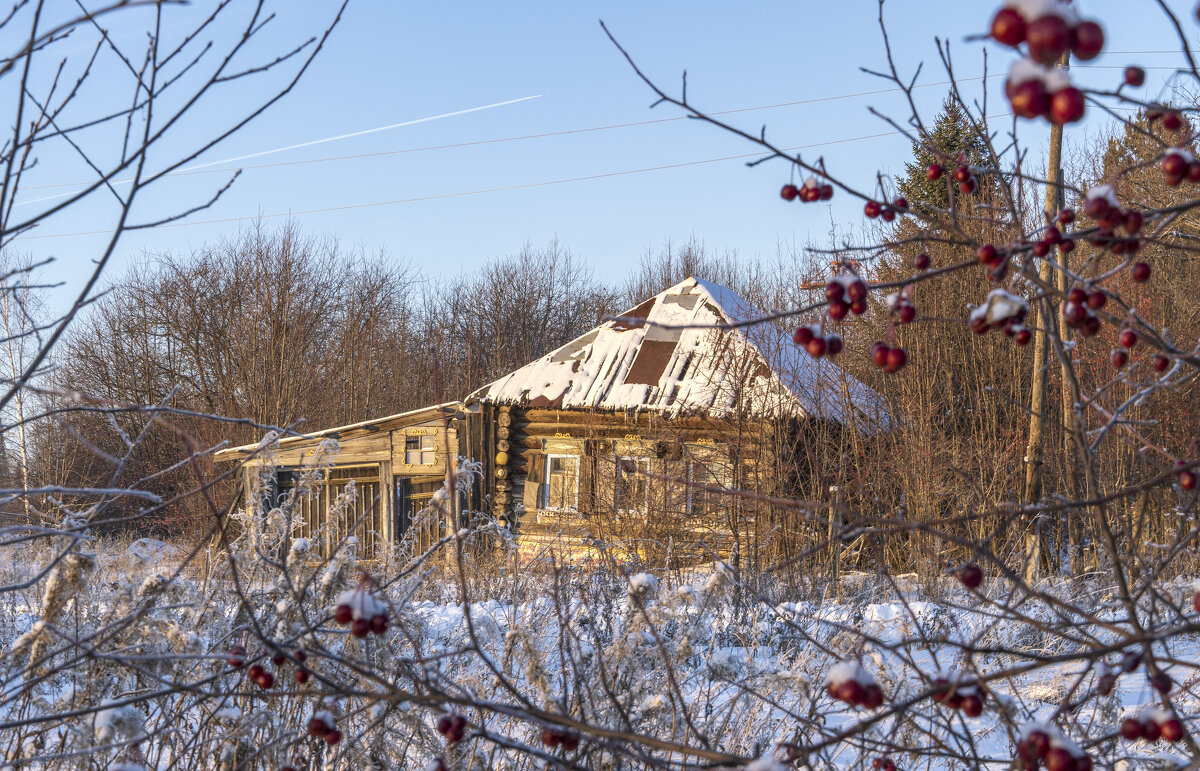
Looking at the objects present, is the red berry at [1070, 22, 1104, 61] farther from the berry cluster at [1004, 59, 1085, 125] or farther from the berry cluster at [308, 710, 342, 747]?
the berry cluster at [308, 710, 342, 747]

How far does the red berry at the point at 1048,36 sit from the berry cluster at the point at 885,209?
107 centimetres

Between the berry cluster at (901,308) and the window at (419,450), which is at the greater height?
the berry cluster at (901,308)

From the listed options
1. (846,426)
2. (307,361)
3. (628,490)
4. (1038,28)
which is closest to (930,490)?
(846,426)

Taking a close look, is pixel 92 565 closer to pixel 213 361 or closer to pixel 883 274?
pixel 883 274

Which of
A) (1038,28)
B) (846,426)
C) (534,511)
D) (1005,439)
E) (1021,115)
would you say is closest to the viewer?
(1038,28)

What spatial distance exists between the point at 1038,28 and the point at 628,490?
9274mm

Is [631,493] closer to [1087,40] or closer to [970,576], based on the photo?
[970,576]

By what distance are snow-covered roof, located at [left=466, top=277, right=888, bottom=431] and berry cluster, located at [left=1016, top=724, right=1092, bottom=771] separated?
747 cm

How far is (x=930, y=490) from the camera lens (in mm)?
9047

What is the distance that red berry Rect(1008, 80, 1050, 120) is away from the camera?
86 cm

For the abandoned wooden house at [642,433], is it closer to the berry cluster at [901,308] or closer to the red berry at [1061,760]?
the berry cluster at [901,308]

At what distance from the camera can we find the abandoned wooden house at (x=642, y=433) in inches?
370

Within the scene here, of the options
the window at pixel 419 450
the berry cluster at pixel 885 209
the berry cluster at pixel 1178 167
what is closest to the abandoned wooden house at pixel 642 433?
the window at pixel 419 450

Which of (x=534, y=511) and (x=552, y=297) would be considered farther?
(x=552, y=297)
